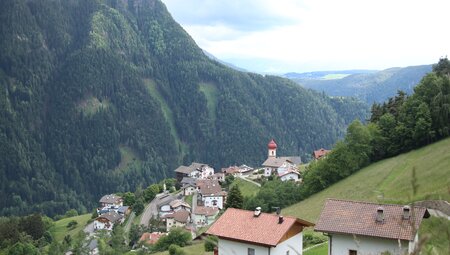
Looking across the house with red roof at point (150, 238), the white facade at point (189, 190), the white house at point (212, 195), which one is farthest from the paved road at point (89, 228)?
the house with red roof at point (150, 238)

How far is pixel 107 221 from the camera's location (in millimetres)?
104438

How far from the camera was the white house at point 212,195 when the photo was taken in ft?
327

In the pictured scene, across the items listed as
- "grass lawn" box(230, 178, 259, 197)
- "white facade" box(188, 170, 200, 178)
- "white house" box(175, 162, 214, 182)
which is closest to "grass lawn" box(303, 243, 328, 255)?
"grass lawn" box(230, 178, 259, 197)

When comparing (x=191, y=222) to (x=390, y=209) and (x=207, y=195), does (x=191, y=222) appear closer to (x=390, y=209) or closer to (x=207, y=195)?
(x=207, y=195)

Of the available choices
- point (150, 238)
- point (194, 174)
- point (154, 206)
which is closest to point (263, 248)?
point (150, 238)

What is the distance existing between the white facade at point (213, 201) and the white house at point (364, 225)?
7233cm

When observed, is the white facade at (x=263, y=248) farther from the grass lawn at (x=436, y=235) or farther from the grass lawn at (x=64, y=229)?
the grass lawn at (x=64, y=229)

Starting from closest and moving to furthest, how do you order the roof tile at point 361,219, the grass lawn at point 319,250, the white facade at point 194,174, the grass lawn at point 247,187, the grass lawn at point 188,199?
the roof tile at point 361,219, the grass lawn at point 319,250, the grass lawn at point 247,187, the grass lawn at point 188,199, the white facade at point 194,174

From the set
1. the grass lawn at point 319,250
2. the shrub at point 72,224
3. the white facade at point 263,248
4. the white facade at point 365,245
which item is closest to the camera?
the white facade at point 365,245

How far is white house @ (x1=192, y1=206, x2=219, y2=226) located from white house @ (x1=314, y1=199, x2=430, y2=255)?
6486 centimetres

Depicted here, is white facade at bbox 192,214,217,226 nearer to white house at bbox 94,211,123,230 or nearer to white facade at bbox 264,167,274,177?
white house at bbox 94,211,123,230

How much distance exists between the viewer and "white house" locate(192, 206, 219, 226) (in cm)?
9187

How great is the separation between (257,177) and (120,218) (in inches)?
1240

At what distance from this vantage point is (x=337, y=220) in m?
27.4
